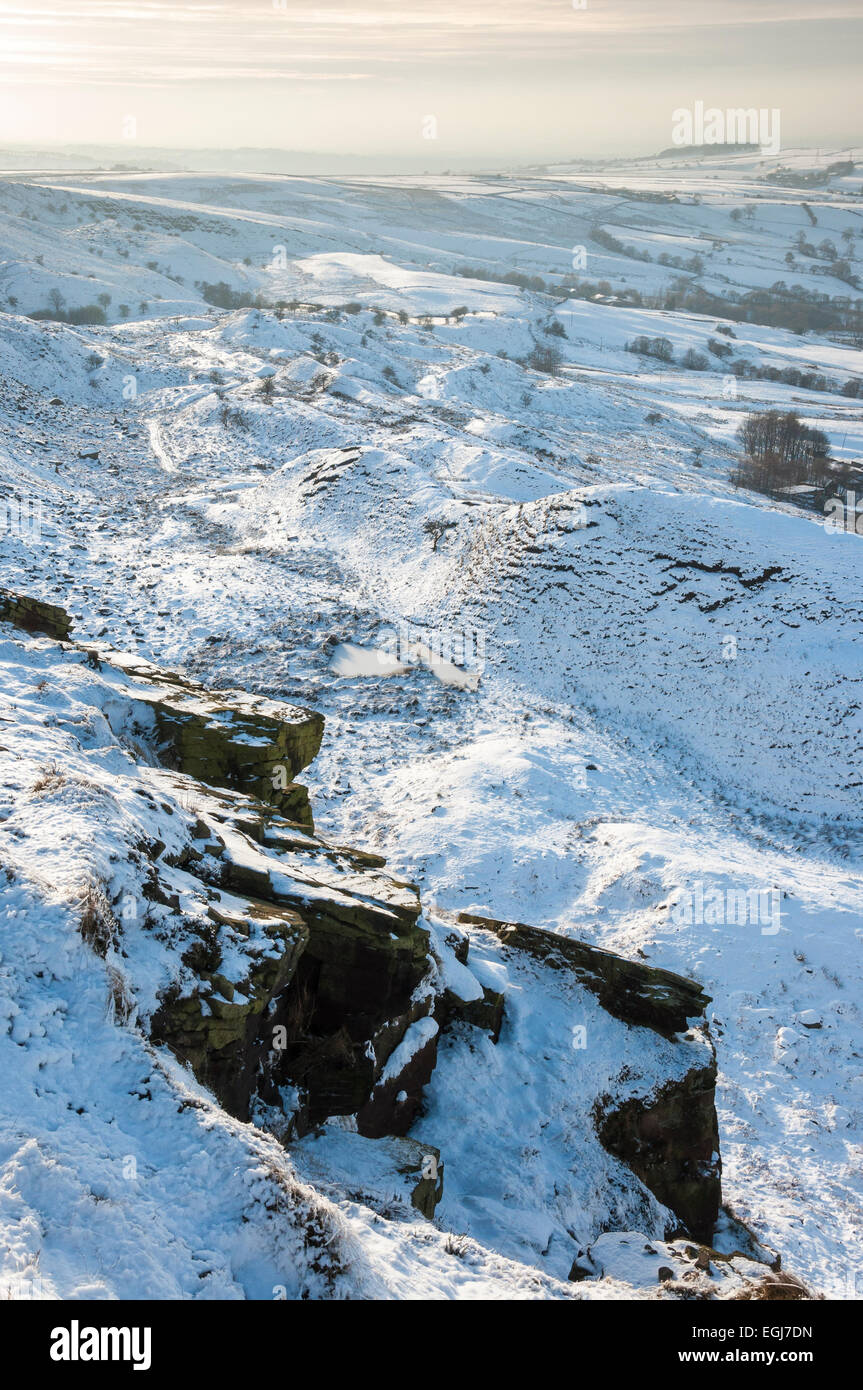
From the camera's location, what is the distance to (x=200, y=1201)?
6328 mm

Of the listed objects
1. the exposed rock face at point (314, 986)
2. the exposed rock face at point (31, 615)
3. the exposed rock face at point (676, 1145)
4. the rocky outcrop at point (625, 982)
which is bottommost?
the exposed rock face at point (676, 1145)

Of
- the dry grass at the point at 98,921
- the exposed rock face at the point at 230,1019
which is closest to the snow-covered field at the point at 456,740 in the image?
the dry grass at the point at 98,921

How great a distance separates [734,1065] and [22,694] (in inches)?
535

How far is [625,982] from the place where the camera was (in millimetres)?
12516

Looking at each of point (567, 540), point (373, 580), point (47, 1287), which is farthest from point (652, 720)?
point (47, 1287)

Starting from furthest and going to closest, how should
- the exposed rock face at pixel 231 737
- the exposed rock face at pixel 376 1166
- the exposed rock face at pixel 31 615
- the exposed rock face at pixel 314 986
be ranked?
the exposed rock face at pixel 31 615
the exposed rock face at pixel 231 737
the exposed rock face at pixel 376 1166
the exposed rock face at pixel 314 986

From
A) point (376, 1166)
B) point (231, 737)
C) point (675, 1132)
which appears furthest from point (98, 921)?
point (675, 1132)

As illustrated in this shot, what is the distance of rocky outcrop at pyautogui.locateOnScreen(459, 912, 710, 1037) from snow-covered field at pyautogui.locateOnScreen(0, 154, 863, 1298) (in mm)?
513

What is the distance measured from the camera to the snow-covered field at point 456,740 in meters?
6.69

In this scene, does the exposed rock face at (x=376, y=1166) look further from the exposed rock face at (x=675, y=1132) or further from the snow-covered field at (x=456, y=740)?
the exposed rock face at (x=675, y=1132)

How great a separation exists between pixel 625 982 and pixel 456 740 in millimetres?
11399

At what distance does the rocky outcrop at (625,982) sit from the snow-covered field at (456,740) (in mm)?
513

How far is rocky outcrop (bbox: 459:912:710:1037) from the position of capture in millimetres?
12164

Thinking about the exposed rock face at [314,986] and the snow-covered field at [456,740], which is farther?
the exposed rock face at [314,986]
